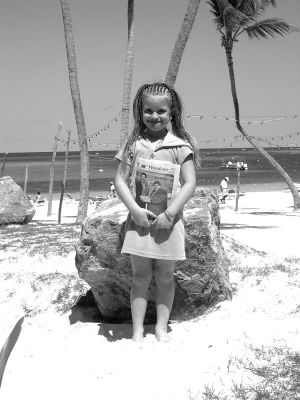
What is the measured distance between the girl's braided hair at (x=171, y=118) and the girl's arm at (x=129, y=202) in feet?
0.39

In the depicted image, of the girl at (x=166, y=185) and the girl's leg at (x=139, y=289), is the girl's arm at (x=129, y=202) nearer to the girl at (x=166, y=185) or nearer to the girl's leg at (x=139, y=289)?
the girl at (x=166, y=185)

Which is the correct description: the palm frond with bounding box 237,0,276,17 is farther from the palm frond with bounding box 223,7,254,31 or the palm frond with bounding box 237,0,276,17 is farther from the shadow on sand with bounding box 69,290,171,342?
the shadow on sand with bounding box 69,290,171,342

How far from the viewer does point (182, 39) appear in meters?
9.42

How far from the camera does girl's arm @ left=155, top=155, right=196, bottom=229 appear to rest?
10.6 feet

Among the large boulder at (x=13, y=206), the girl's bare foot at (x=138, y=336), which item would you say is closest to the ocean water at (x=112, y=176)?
the girl's bare foot at (x=138, y=336)

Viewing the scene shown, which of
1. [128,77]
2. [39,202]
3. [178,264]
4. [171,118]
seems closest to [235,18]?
[128,77]

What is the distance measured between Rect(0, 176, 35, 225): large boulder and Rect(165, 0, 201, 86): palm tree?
4.44 meters

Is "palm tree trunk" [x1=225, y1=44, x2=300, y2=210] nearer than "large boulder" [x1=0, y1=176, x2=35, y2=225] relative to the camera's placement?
No

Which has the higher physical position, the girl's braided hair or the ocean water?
the ocean water

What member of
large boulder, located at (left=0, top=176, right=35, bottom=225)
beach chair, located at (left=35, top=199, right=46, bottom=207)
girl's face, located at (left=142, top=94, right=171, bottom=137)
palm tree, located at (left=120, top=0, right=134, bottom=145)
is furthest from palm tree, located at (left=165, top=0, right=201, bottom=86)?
beach chair, located at (left=35, top=199, right=46, bottom=207)

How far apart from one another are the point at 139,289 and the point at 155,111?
46.1 inches

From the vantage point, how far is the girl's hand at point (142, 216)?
3211mm

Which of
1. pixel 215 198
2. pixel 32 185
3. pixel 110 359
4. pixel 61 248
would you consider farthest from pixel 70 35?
pixel 32 185

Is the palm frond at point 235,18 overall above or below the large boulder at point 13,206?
→ above
